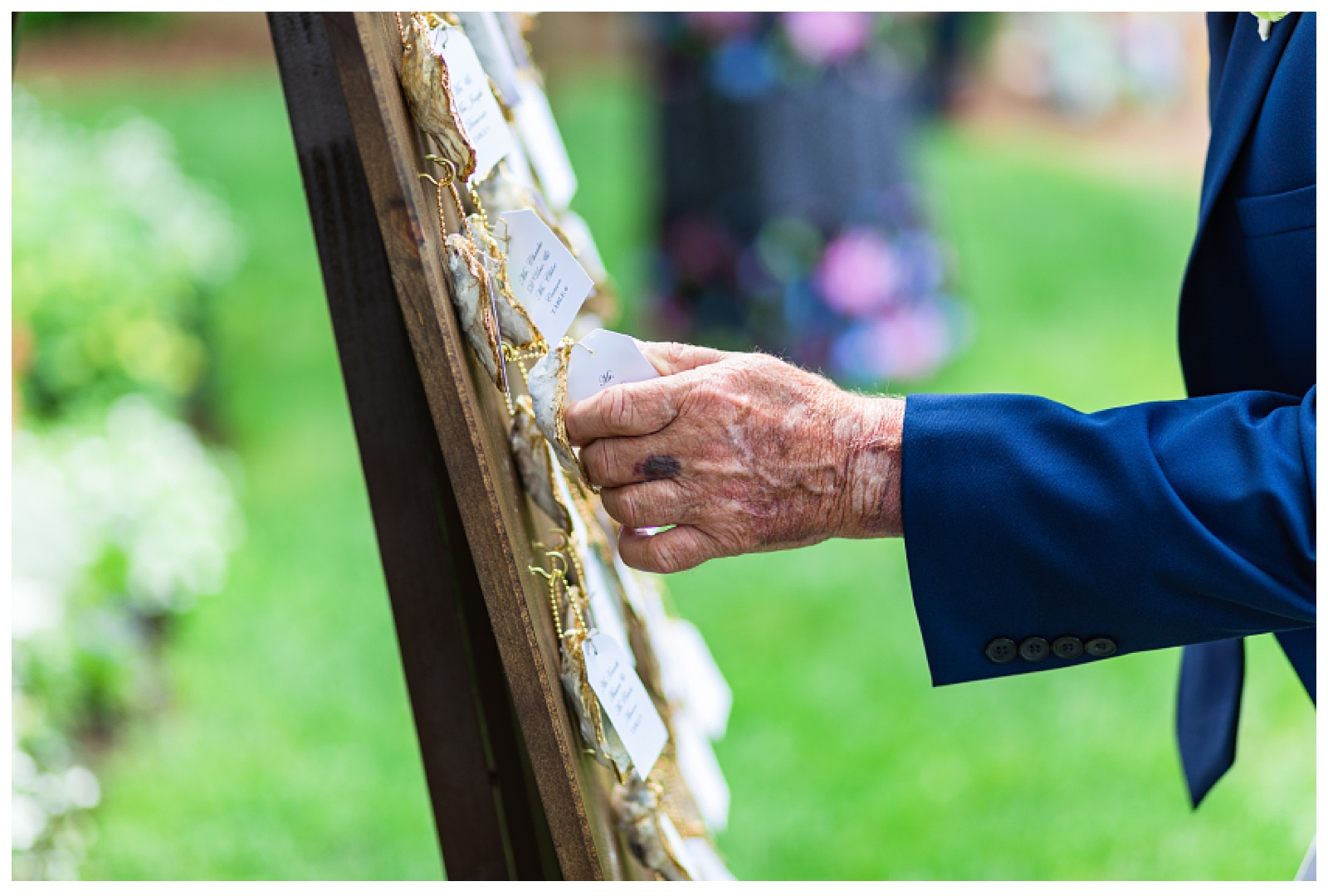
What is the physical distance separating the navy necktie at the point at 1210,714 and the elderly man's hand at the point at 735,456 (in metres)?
0.59

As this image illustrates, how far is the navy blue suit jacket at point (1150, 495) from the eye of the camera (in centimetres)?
78

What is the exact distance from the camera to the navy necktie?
1244 mm

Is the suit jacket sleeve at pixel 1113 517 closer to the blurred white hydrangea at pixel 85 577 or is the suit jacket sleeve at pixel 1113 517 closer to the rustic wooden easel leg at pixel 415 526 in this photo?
the rustic wooden easel leg at pixel 415 526

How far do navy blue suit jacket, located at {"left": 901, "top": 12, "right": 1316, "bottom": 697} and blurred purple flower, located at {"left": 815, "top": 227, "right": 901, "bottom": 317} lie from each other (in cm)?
314

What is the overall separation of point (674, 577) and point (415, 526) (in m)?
2.13

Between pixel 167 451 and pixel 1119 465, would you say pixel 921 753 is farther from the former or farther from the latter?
pixel 167 451

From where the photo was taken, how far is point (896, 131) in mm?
4105

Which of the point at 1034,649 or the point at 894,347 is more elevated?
the point at 894,347

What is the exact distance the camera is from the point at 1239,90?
0.94 m

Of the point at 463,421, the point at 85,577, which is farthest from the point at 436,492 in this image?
the point at 85,577

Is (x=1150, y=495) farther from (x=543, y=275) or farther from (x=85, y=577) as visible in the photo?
(x=85, y=577)

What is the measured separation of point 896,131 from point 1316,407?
3.52 m

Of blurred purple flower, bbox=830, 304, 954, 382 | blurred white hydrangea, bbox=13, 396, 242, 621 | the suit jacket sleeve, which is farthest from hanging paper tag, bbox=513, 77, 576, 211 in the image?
blurred purple flower, bbox=830, 304, 954, 382

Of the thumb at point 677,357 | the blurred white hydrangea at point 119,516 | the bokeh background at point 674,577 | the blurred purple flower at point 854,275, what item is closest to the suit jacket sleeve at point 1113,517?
the thumb at point 677,357
